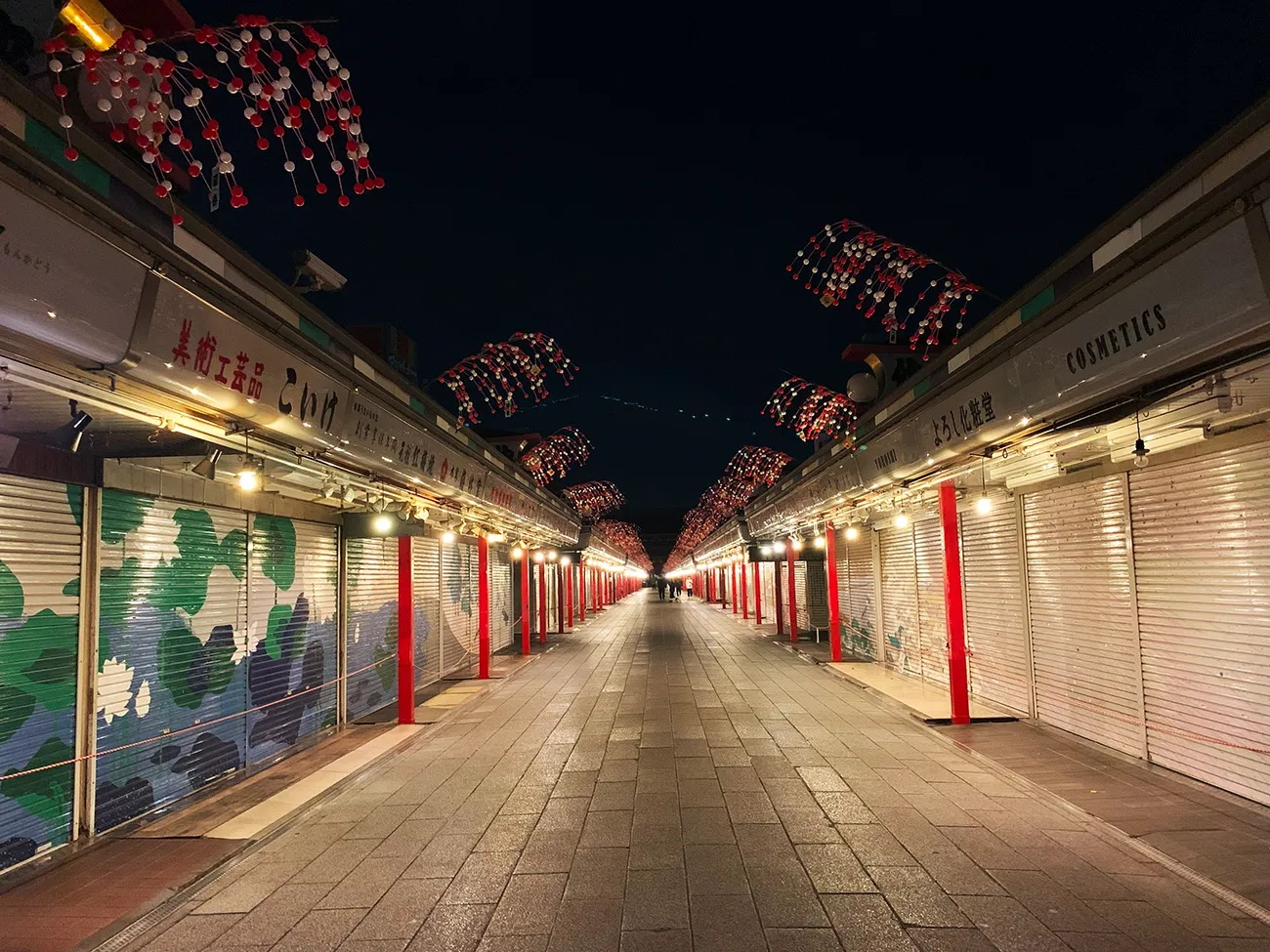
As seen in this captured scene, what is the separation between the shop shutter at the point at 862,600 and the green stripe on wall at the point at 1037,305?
12915 millimetres

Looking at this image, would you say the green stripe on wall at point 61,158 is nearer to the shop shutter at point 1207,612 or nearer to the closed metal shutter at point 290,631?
the closed metal shutter at point 290,631

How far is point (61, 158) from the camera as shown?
175 inches

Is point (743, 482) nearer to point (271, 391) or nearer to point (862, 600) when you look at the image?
point (862, 600)

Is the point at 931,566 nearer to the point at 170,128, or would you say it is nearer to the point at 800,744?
the point at 800,744

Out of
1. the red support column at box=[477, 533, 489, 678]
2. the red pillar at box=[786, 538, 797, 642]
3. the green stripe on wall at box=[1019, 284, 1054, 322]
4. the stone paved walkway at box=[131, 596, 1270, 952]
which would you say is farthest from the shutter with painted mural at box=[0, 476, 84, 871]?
the red pillar at box=[786, 538, 797, 642]

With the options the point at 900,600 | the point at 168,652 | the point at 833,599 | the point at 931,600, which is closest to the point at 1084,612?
the point at 931,600

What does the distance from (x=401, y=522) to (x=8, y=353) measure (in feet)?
27.7

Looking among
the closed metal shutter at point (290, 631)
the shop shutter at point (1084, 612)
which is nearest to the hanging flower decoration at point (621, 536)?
the closed metal shutter at point (290, 631)

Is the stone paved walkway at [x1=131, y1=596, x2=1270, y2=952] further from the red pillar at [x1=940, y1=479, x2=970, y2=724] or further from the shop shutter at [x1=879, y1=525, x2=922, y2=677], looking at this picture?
the shop shutter at [x1=879, y1=525, x2=922, y2=677]

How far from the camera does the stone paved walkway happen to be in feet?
17.0

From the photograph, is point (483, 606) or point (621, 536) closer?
point (483, 606)

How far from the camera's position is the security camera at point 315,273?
10.9 metres

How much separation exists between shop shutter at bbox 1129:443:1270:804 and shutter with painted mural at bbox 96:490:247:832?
36.5 feet

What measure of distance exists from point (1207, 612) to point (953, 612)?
13.0ft
